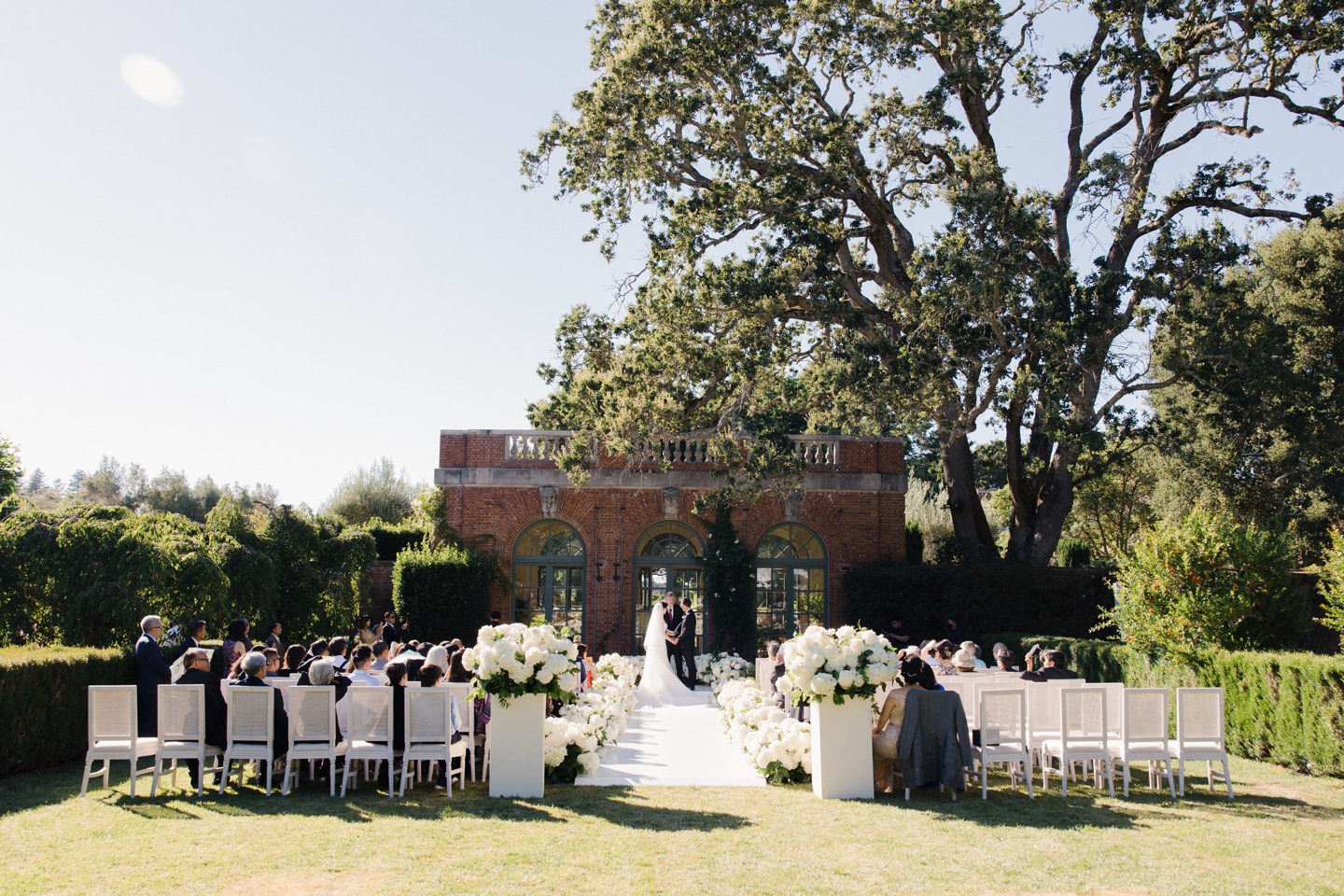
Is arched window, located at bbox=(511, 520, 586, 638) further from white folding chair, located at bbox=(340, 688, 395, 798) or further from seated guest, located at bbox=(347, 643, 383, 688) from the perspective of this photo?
white folding chair, located at bbox=(340, 688, 395, 798)

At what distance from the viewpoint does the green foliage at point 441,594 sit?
64.3 feet

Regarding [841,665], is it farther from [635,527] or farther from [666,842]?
[635,527]

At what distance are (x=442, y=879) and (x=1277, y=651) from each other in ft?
28.9

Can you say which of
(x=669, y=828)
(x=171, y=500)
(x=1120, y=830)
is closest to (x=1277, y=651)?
(x=1120, y=830)

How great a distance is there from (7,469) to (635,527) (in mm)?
14279

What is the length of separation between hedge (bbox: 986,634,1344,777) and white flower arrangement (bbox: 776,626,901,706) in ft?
11.7

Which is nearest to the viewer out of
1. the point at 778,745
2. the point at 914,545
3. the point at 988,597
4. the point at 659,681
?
the point at 778,745

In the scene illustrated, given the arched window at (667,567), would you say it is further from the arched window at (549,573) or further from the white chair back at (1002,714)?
the white chair back at (1002,714)

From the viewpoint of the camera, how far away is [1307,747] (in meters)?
9.61

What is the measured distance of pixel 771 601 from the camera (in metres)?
21.3

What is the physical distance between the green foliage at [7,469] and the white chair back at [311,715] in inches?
745

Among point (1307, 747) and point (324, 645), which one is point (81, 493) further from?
point (1307, 747)

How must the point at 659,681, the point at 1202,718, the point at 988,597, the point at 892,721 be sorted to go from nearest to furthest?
the point at 1202,718
the point at 892,721
the point at 659,681
the point at 988,597

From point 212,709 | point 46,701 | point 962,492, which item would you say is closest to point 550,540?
point 962,492
